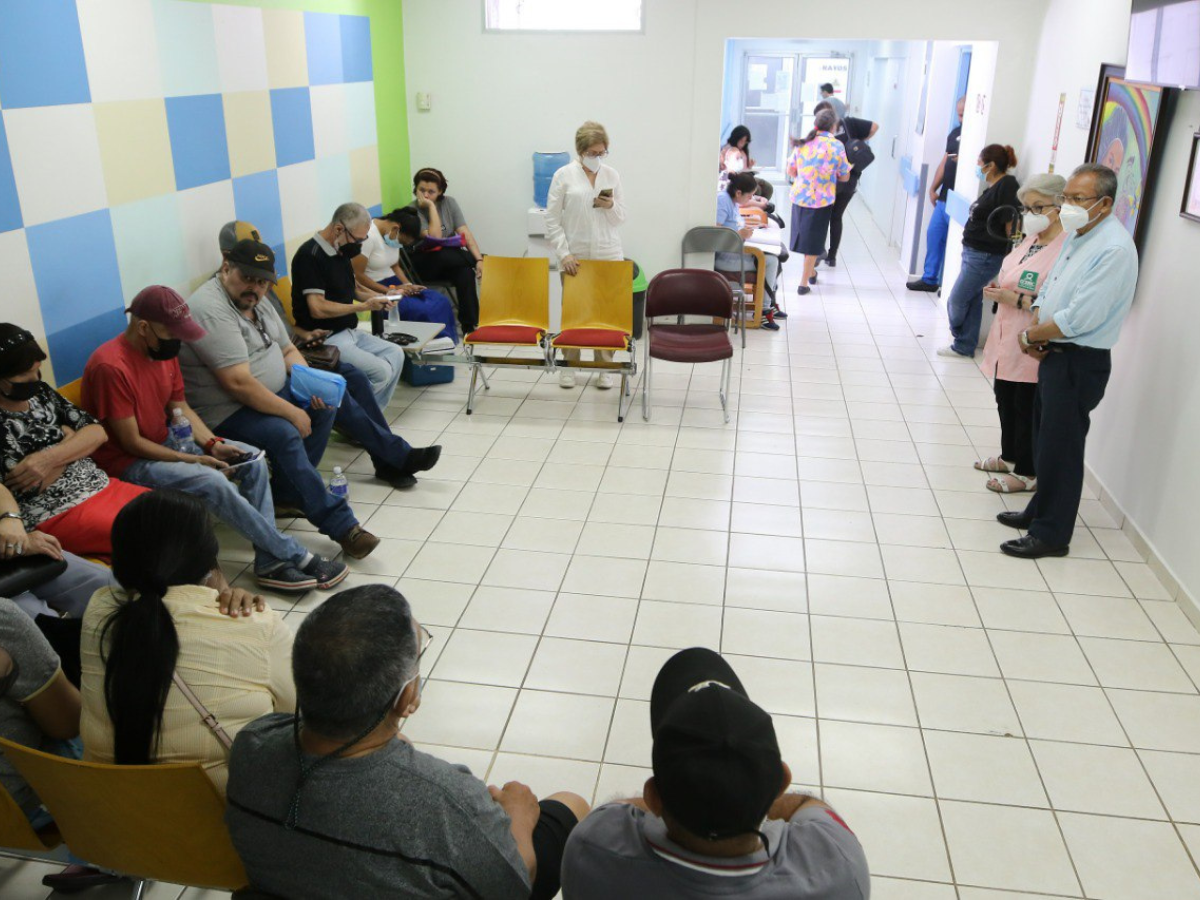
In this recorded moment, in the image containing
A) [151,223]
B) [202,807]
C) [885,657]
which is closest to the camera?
[202,807]

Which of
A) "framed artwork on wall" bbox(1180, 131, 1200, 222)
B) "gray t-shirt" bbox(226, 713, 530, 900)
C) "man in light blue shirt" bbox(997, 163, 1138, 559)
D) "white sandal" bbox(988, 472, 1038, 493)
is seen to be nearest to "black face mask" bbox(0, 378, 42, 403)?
Answer: "gray t-shirt" bbox(226, 713, 530, 900)

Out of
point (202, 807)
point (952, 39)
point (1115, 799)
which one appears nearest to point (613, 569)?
point (1115, 799)

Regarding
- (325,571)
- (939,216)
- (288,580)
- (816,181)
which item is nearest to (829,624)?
(325,571)

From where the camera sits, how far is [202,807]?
6.35ft

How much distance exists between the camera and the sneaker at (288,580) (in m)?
4.04

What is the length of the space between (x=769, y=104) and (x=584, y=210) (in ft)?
37.6

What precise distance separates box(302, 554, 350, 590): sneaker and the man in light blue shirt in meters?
2.90

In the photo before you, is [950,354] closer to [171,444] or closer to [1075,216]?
[1075,216]

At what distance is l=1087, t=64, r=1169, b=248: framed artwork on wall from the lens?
4.62 metres

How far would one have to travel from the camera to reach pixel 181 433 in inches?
157

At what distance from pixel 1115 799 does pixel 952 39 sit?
5.92m

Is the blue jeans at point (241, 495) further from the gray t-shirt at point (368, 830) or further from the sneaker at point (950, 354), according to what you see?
the sneaker at point (950, 354)

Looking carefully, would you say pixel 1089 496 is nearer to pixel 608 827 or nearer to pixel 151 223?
pixel 608 827

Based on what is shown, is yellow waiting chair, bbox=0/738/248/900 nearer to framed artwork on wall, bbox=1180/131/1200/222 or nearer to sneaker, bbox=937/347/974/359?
framed artwork on wall, bbox=1180/131/1200/222
